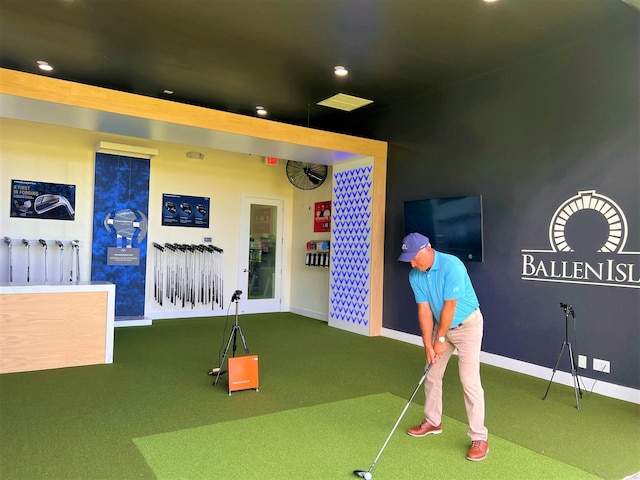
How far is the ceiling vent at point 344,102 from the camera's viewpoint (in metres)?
6.50

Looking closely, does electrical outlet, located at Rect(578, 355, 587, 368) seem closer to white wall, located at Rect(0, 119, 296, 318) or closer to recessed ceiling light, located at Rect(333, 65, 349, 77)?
recessed ceiling light, located at Rect(333, 65, 349, 77)

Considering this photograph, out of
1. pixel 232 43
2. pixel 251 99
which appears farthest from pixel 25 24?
pixel 251 99

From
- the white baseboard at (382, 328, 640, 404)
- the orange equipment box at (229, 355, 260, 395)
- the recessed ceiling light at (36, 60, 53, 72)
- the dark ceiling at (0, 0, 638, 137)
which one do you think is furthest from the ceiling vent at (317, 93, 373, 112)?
the orange equipment box at (229, 355, 260, 395)

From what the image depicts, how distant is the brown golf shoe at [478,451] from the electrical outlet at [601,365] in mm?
2097

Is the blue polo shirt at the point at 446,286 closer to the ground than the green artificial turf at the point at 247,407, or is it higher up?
higher up

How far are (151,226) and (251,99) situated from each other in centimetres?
280

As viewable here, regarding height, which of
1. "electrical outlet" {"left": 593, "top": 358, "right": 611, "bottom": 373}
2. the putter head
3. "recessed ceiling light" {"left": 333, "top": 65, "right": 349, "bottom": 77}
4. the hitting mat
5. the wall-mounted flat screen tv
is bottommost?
the hitting mat

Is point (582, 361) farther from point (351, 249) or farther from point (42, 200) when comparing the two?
point (42, 200)

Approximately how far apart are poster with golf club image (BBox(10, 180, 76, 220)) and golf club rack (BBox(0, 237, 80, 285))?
1.28 ft

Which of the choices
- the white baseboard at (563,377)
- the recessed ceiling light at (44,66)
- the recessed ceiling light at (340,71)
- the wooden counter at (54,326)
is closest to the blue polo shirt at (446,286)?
the white baseboard at (563,377)

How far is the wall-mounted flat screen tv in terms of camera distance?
534cm

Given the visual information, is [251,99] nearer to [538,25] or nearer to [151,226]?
[151,226]

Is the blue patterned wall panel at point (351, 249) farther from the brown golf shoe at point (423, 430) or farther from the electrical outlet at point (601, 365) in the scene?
the brown golf shoe at point (423, 430)

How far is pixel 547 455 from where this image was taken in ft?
9.86
